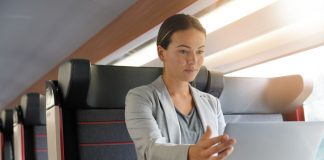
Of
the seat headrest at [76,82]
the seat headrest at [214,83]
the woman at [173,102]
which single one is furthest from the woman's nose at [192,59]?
the seat headrest at [214,83]

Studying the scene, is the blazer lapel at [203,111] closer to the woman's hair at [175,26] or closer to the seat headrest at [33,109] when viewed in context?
the woman's hair at [175,26]

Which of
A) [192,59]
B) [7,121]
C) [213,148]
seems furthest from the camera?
[7,121]

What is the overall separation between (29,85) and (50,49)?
2612 mm

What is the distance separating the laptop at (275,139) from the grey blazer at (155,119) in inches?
7.2

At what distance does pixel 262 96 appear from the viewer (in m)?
2.78

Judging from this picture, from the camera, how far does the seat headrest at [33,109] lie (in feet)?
9.56

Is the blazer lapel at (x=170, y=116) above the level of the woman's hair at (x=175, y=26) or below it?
below

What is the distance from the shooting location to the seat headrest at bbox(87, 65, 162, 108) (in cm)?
192

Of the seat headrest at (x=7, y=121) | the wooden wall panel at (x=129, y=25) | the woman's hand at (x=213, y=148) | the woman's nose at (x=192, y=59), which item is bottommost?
the woman's hand at (x=213, y=148)

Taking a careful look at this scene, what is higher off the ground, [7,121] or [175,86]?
[7,121]

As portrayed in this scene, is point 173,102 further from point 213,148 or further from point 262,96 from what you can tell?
point 262,96

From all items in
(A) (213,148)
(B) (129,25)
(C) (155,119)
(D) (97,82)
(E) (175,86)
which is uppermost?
(B) (129,25)

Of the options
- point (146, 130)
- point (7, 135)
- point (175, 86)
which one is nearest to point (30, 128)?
point (7, 135)

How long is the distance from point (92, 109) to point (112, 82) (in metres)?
0.15
